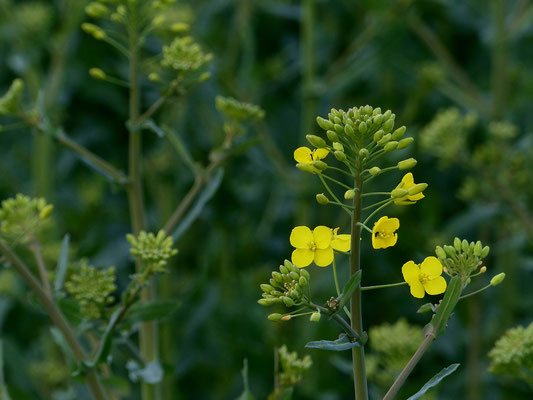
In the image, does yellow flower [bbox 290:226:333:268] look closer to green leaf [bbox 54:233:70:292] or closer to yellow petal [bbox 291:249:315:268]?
yellow petal [bbox 291:249:315:268]

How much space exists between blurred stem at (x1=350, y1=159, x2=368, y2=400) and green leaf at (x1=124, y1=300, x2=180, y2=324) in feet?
1.53

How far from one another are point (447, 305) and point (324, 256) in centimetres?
18

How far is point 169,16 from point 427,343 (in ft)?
6.19

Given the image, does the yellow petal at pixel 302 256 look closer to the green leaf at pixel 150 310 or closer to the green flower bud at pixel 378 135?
the green flower bud at pixel 378 135

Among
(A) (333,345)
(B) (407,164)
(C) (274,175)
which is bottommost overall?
(A) (333,345)

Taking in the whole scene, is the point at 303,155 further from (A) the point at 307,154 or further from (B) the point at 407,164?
(B) the point at 407,164

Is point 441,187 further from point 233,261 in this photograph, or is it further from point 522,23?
point 233,261

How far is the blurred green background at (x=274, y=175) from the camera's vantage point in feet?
7.54

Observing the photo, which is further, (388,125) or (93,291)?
(93,291)

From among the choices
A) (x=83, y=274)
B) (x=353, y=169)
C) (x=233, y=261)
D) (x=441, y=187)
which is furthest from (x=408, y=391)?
(x=353, y=169)

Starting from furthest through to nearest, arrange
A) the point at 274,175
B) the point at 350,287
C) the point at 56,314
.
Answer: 1. the point at 274,175
2. the point at 56,314
3. the point at 350,287

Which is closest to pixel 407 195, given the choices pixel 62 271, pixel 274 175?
pixel 62 271

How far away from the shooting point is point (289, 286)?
0.92 meters

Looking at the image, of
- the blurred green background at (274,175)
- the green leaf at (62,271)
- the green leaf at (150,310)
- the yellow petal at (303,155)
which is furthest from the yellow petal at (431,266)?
the blurred green background at (274,175)
